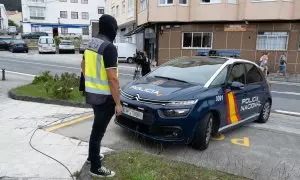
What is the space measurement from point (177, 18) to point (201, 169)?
2076cm

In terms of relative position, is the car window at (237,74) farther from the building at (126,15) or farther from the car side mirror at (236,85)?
the building at (126,15)

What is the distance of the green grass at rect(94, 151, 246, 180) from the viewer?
353 cm

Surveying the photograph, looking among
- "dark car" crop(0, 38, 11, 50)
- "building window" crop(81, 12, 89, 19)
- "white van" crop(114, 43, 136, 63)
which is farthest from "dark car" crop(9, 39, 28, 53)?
"building window" crop(81, 12, 89, 19)

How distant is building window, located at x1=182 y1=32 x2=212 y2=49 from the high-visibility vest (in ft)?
69.2

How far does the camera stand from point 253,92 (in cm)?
623

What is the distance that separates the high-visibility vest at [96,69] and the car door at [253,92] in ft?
11.8

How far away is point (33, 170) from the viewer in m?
3.73

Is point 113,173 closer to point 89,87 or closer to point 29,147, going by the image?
point 89,87

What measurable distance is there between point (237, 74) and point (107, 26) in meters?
3.49

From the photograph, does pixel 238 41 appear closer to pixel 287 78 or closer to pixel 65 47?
pixel 287 78

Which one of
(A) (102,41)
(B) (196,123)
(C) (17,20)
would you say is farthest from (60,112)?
(C) (17,20)

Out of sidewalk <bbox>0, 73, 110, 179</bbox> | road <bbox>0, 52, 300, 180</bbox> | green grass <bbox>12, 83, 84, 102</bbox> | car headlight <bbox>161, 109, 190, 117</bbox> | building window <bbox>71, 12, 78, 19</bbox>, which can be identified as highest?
building window <bbox>71, 12, 78, 19</bbox>

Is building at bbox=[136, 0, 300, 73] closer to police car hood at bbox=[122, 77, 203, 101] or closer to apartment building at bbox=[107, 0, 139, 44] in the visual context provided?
apartment building at bbox=[107, 0, 139, 44]

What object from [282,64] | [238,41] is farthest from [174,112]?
[238,41]
